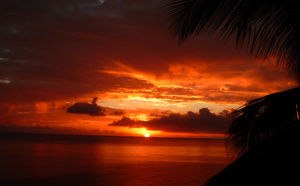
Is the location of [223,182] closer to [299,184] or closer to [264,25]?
[299,184]

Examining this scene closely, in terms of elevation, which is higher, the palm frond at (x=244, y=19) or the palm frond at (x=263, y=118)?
the palm frond at (x=244, y=19)

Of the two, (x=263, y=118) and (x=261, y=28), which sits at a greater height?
(x=261, y=28)

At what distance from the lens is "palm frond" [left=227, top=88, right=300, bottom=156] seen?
2.25 metres

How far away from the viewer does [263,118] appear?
2658 mm

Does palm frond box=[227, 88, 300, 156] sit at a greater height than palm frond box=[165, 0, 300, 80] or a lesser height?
lesser

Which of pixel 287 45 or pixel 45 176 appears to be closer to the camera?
pixel 287 45

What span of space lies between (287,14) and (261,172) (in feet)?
5.41

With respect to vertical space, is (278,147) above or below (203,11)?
below

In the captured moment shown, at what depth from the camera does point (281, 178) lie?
121 cm

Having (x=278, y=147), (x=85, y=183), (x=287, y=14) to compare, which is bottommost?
(x=85, y=183)

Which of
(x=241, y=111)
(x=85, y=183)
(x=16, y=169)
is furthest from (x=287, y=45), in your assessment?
(x=16, y=169)

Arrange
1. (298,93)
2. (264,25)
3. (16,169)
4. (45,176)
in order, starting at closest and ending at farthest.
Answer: (298,93) < (264,25) < (45,176) < (16,169)

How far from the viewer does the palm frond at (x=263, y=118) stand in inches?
88.7

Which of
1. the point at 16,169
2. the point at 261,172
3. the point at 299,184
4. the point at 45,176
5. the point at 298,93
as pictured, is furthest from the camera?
the point at 16,169
